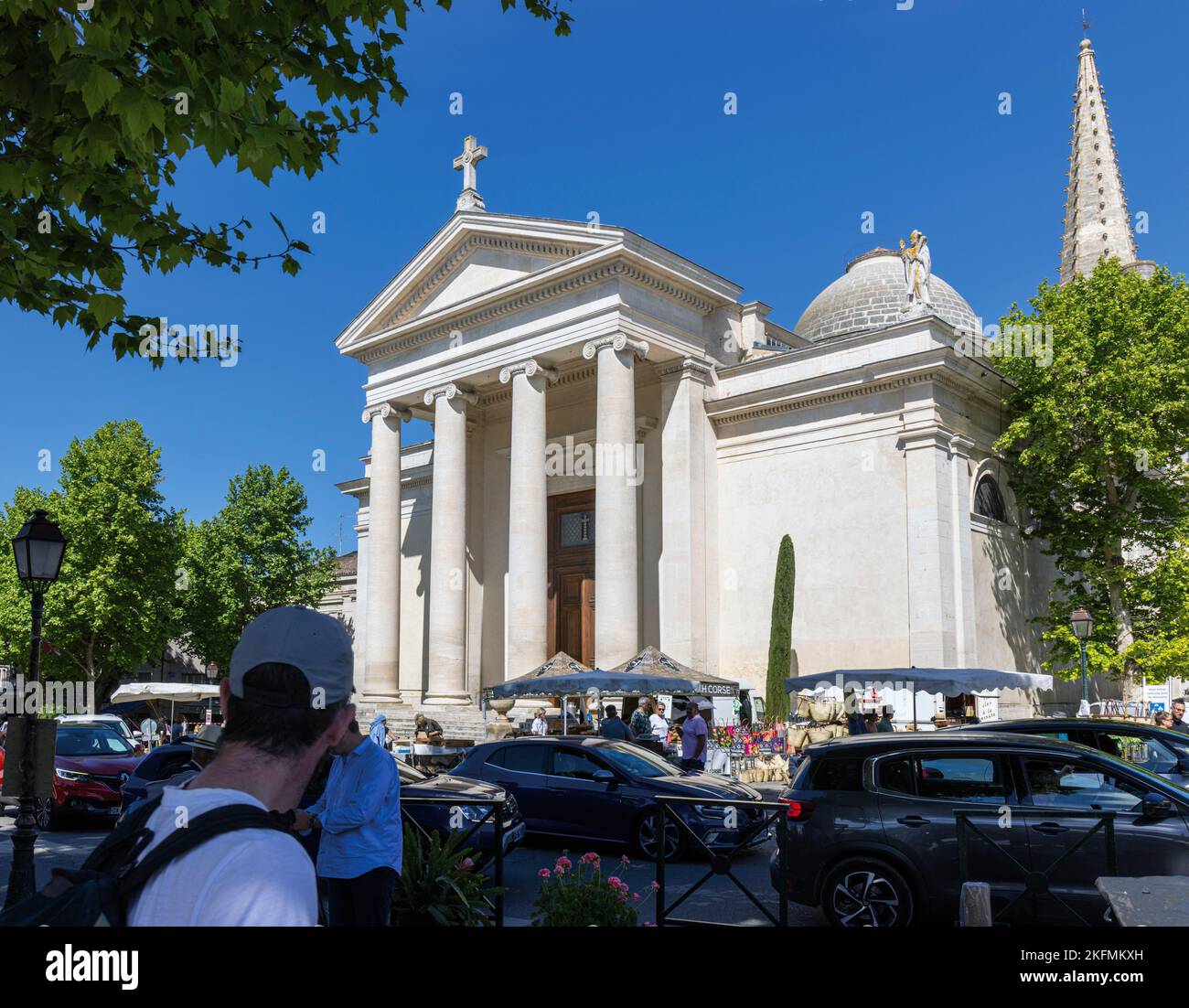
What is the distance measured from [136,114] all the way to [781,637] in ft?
82.2

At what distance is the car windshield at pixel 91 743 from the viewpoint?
18.6 meters

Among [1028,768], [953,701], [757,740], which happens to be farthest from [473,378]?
[1028,768]

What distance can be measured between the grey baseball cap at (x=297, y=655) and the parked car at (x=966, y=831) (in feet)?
22.2

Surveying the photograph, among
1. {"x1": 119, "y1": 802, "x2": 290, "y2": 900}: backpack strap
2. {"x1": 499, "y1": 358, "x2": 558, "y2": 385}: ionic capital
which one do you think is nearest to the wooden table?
{"x1": 119, "y1": 802, "x2": 290, "y2": 900}: backpack strap

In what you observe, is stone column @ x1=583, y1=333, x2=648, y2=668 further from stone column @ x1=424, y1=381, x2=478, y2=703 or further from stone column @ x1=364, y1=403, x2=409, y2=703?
stone column @ x1=364, y1=403, x2=409, y2=703

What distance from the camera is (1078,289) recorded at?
29484mm

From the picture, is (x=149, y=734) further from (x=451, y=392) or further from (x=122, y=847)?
(x=122, y=847)

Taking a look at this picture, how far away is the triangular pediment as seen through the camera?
31281 mm

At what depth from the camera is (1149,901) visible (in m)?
5.07

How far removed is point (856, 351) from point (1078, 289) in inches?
252

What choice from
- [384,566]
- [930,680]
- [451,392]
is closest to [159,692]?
[384,566]

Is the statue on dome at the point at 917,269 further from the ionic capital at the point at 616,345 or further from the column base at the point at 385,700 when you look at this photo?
the column base at the point at 385,700

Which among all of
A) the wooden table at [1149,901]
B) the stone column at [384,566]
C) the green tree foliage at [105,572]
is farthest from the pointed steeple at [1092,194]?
the wooden table at [1149,901]
